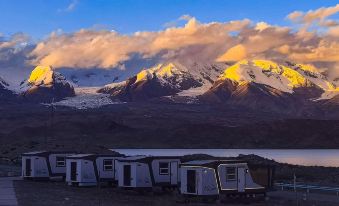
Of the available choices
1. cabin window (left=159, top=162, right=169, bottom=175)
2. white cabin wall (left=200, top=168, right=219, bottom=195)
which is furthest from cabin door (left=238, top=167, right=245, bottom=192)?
cabin window (left=159, top=162, right=169, bottom=175)

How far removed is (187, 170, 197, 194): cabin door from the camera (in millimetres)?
38969

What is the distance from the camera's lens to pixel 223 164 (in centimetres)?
3872

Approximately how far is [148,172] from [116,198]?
3.89m

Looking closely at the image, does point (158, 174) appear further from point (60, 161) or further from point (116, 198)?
point (60, 161)

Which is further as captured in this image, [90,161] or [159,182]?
[90,161]

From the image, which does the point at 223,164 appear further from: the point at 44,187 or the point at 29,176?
the point at 29,176

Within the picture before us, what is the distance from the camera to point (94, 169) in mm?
50594

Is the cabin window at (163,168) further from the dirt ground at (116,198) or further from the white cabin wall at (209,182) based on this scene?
the white cabin wall at (209,182)

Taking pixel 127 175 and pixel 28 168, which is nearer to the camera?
pixel 127 175

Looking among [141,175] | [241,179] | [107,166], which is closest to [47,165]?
[107,166]

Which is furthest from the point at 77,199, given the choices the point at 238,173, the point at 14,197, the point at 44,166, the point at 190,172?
the point at 44,166

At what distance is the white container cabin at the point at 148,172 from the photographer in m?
44.6

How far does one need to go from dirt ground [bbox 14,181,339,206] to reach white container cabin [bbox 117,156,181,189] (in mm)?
721

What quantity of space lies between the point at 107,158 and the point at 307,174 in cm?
2409
